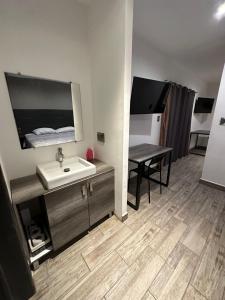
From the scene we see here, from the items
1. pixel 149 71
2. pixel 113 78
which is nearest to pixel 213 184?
pixel 149 71

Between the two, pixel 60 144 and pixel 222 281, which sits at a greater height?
pixel 60 144

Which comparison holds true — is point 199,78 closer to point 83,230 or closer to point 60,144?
point 60,144

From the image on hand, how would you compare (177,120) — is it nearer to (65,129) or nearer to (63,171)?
(65,129)

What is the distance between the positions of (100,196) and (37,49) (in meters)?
1.63

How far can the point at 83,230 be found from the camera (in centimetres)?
144

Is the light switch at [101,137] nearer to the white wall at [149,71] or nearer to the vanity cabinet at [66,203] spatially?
the vanity cabinet at [66,203]

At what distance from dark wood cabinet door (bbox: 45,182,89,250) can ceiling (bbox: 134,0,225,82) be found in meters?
2.11

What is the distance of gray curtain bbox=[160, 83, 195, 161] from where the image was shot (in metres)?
2.92

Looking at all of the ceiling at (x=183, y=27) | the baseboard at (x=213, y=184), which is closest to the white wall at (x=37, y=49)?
the ceiling at (x=183, y=27)

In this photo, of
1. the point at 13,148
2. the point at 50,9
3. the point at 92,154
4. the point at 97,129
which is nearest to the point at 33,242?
the point at 13,148

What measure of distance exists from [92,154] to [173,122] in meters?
2.35

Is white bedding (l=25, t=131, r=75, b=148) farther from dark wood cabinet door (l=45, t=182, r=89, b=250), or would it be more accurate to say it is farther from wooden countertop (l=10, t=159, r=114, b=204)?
dark wood cabinet door (l=45, t=182, r=89, b=250)

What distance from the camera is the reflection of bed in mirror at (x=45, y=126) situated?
1314mm

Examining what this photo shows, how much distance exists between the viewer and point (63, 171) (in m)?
1.45
